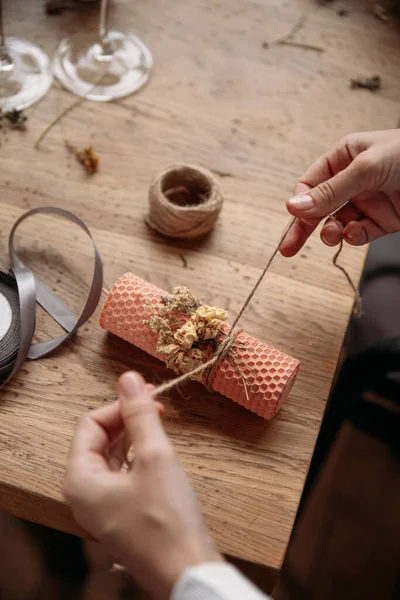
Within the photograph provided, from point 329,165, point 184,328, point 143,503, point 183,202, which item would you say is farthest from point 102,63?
point 143,503

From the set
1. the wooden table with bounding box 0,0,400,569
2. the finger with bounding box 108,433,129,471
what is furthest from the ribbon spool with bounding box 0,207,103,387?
the finger with bounding box 108,433,129,471

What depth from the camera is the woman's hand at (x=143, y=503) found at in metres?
0.60

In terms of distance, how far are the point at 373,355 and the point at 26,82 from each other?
881 millimetres

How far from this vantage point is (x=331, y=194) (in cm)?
93

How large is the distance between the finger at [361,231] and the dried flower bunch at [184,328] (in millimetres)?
285

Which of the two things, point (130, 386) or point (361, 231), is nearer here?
point (130, 386)

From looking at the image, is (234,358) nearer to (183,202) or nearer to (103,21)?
(183,202)

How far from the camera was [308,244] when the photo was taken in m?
1.10

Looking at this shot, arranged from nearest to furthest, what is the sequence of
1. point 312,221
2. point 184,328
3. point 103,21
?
point 184,328 → point 312,221 → point 103,21

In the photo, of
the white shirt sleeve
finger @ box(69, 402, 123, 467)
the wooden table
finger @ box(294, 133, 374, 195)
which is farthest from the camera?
finger @ box(294, 133, 374, 195)

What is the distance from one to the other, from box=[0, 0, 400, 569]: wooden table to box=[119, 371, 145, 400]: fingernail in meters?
0.23

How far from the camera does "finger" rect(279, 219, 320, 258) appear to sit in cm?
103

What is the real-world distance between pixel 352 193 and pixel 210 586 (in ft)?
2.00

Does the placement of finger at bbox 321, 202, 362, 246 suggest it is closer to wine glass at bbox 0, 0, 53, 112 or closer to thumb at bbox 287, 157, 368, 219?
thumb at bbox 287, 157, 368, 219
